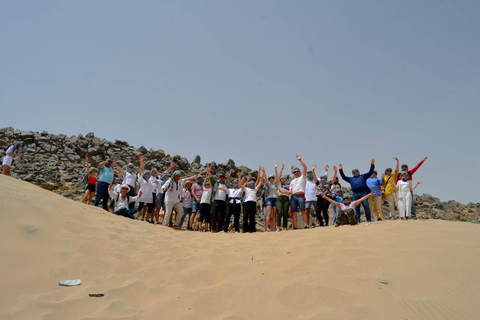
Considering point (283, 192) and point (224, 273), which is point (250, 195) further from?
point (224, 273)

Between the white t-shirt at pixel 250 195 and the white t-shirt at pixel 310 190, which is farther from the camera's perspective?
the white t-shirt at pixel 250 195

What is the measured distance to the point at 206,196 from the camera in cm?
1064

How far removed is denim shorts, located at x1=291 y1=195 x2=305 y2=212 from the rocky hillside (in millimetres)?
11828

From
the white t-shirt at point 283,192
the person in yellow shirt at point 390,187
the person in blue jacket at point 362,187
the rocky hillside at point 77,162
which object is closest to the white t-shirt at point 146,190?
the white t-shirt at point 283,192

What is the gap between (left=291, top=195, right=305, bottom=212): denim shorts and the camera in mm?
9633

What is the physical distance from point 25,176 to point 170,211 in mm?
12256

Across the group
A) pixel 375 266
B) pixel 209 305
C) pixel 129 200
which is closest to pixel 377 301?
pixel 375 266

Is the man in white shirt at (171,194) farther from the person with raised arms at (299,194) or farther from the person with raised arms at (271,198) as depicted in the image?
the person with raised arms at (299,194)

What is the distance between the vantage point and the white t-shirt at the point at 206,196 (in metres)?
10.6

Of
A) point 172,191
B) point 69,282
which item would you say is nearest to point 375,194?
point 172,191

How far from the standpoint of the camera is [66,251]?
484 centimetres

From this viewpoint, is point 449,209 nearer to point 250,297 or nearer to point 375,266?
point 375,266

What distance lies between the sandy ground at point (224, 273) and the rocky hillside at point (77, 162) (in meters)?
12.8

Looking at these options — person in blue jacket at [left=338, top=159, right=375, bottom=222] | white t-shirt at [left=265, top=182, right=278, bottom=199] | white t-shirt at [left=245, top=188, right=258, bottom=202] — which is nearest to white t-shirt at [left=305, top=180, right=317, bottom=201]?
white t-shirt at [left=265, top=182, right=278, bottom=199]
